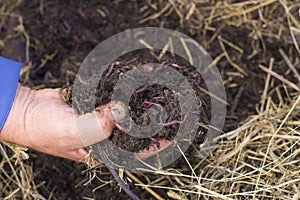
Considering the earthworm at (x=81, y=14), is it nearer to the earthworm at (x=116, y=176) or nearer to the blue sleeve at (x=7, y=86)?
the blue sleeve at (x=7, y=86)

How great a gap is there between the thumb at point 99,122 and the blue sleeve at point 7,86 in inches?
9.0

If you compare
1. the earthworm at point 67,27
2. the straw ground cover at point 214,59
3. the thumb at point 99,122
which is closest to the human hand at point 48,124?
the thumb at point 99,122

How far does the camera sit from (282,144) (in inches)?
63.9

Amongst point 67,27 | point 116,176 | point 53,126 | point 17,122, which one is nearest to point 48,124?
point 53,126

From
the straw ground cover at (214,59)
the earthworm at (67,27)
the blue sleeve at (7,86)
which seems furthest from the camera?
the earthworm at (67,27)

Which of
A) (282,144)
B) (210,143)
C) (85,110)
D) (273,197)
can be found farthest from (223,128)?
(85,110)

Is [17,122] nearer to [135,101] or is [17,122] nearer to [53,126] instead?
[53,126]

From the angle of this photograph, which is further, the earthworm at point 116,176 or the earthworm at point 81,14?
the earthworm at point 81,14

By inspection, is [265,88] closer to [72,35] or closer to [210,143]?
[210,143]

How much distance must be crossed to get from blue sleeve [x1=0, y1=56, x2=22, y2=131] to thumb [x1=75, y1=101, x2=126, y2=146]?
0.75ft

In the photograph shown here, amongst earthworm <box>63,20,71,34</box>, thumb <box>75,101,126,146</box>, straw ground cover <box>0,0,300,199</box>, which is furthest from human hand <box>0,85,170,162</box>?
earthworm <box>63,20,71,34</box>

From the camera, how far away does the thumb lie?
1332 millimetres

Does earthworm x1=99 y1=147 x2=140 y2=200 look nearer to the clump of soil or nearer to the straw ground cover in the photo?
the clump of soil

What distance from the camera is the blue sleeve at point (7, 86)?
1.45 m
